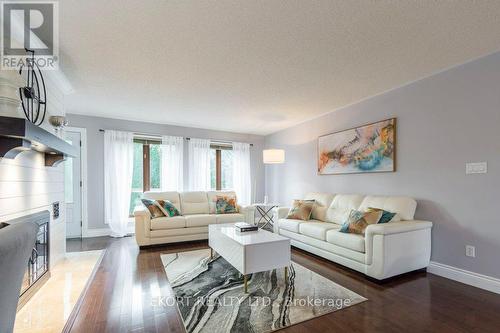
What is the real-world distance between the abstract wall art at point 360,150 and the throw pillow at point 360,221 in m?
0.86

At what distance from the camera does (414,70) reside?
9.21ft

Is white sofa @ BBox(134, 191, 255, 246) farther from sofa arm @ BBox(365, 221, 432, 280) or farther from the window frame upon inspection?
sofa arm @ BBox(365, 221, 432, 280)

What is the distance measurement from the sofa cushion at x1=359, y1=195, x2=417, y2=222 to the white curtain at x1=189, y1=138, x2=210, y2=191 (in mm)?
3502

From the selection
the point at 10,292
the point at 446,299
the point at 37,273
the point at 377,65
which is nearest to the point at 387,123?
the point at 377,65

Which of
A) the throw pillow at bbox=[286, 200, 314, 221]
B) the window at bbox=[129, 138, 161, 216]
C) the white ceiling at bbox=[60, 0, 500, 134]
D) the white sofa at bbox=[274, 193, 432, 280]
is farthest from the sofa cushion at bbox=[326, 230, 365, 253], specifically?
the window at bbox=[129, 138, 161, 216]

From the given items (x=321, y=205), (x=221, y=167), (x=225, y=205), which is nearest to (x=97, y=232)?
(x=225, y=205)

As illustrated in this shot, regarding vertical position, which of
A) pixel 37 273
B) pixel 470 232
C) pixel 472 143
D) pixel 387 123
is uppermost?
pixel 387 123

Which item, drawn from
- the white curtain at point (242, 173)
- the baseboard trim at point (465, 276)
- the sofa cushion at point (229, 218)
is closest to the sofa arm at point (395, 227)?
the baseboard trim at point (465, 276)

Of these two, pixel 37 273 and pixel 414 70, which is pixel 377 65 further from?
pixel 37 273

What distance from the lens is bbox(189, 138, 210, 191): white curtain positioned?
5.47 m

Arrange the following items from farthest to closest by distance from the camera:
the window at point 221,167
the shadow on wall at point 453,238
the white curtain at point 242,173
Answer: the white curtain at point 242,173 < the window at point 221,167 < the shadow on wall at point 453,238

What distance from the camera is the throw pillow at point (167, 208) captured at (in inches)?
164

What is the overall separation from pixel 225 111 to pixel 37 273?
335cm

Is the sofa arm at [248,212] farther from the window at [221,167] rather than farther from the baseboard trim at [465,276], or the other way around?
the baseboard trim at [465,276]
